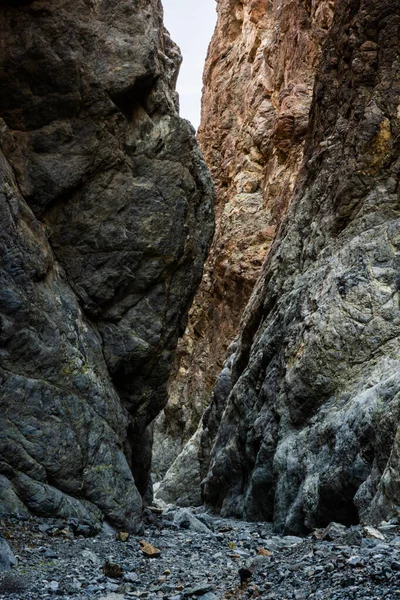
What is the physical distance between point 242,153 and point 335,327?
4464cm

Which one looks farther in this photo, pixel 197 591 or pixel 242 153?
pixel 242 153

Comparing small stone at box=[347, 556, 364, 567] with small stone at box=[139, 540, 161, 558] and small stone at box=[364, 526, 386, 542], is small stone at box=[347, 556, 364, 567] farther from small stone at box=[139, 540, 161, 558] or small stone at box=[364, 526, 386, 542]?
small stone at box=[139, 540, 161, 558]

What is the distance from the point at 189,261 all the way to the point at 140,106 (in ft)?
19.5

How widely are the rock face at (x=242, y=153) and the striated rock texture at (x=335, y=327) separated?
1718 centimetres

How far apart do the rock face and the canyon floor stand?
36.4 m

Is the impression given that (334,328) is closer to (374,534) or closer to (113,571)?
(374,534)

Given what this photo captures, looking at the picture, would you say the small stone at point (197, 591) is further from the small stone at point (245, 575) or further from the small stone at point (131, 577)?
the small stone at point (131, 577)

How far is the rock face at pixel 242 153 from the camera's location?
47438 millimetres

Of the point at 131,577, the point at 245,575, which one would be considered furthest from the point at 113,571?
the point at 245,575

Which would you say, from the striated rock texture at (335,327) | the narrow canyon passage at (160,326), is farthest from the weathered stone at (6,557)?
the striated rock texture at (335,327)

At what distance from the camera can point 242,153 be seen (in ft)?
202

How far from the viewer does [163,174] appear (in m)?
20.7

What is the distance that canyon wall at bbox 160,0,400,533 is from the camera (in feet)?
53.4

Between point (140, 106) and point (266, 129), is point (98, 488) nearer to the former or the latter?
point (140, 106)
